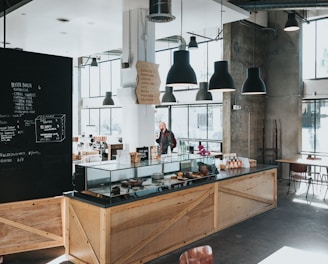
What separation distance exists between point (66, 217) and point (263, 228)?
310 cm

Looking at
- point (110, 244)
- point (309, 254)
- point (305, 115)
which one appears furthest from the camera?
point (305, 115)

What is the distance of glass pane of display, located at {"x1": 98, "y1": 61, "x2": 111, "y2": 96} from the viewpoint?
15820 millimetres

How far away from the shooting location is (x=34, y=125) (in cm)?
A: 397

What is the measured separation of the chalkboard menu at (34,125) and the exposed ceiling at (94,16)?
180 centimetres

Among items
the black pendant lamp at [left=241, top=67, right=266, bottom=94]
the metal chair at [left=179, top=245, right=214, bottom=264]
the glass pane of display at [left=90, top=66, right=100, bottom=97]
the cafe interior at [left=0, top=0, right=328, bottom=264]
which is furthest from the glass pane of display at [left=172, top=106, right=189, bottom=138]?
the metal chair at [left=179, top=245, right=214, bottom=264]

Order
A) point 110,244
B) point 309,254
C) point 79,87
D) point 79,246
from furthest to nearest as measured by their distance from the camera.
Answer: point 79,87, point 309,254, point 79,246, point 110,244

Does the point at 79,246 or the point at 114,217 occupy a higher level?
the point at 114,217

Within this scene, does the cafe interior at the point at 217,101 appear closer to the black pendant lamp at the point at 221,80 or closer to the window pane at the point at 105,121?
the black pendant lamp at the point at 221,80

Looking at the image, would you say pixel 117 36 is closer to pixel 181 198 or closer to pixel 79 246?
Answer: pixel 181 198

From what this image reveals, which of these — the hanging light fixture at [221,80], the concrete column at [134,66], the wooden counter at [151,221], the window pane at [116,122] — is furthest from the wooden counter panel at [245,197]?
the window pane at [116,122]

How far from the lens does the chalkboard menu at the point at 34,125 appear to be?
12.4 ft

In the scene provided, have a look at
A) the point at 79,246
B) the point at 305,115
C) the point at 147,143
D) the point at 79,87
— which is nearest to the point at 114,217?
the point at 79,246

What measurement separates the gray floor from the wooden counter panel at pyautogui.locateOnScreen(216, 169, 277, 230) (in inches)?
5.3

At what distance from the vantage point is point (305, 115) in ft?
32.1
